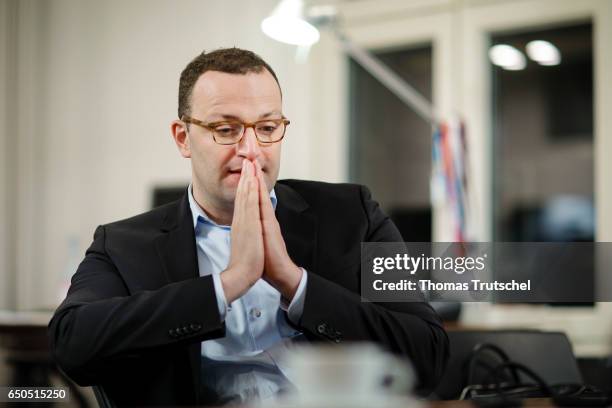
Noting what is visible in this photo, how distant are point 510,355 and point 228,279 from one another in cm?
59

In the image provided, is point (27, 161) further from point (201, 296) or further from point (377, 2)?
point (201, 296)

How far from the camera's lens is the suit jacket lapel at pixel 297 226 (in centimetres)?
121

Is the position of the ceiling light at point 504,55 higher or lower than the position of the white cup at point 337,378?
higher

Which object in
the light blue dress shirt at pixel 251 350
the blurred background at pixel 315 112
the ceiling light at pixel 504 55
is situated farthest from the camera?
the ceiling light at pixel 504 55

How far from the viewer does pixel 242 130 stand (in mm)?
1170

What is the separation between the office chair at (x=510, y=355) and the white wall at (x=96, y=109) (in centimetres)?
242

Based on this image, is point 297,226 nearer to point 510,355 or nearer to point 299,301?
point 299,301

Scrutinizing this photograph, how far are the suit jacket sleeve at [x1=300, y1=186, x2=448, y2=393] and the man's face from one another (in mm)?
200

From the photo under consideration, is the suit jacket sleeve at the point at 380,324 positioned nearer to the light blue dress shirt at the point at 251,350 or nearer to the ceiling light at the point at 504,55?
the light blue dress shirt at the point at 251,350

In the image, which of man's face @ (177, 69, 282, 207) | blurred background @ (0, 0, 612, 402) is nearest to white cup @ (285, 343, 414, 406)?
man's face @ (177, 69, 282, 207)

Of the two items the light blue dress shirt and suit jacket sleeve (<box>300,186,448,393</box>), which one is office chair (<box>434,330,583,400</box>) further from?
the light blue dress shirt

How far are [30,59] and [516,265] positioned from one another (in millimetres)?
3472

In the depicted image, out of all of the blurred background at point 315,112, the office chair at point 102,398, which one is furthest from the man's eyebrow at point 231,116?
the blurred background at point 315,112

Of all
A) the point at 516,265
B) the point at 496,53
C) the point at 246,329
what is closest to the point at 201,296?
the point at 246,329
